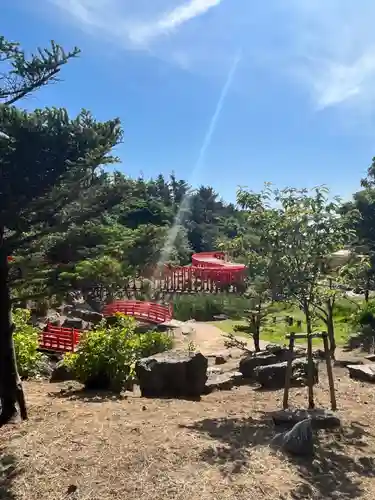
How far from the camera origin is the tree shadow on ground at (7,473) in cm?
413

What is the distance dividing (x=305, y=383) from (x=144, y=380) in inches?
97.6

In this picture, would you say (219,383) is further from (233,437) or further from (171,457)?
(171,457)

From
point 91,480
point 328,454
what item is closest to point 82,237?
point 91,480

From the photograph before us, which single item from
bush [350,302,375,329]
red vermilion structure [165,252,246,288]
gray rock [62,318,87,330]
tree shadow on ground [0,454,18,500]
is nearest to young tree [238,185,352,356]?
tree shadow on ground [0,454,18,500]

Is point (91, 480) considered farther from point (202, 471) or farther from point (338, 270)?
point (338, 270)

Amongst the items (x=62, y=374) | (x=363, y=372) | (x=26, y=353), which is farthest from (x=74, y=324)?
(x=363, y=372)

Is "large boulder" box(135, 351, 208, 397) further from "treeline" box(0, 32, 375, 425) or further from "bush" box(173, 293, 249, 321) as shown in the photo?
"bush" box(173, 293, 249, 321)

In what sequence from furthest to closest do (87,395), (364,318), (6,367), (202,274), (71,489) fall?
(202,274), (364,318), (87,395), (6,367), (71,489)

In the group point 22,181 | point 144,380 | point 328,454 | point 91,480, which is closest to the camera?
point 91,480

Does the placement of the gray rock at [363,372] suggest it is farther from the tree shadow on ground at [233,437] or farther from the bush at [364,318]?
the bush at [364,318]

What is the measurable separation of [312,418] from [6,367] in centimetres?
356

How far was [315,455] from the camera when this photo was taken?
188 inches

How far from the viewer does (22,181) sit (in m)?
5.25

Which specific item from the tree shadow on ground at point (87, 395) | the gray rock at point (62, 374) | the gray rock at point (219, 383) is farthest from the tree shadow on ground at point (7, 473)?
the gray rock at point (62, 374)
